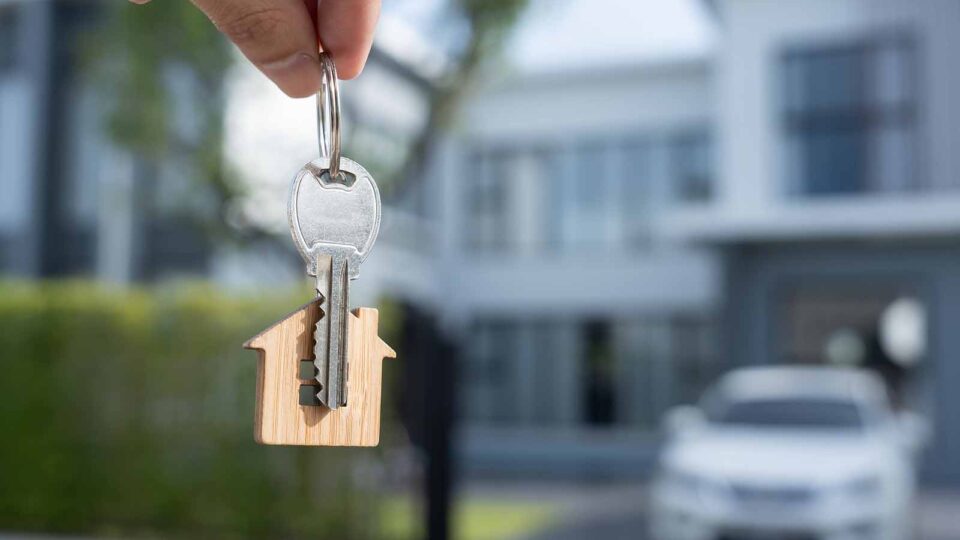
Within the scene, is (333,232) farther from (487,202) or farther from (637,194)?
(487,202)

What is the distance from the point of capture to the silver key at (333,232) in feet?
4.11

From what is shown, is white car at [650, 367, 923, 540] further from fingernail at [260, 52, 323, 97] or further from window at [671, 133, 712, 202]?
window at [671, 133, 712, 202]

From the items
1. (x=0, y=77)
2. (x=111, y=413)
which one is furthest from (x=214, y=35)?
(x=0, y=77)

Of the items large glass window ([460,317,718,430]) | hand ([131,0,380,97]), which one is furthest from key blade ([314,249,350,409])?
large glass window ([460,317,718,430])

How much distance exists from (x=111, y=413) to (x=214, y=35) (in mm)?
3678

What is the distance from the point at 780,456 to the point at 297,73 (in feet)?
26.7

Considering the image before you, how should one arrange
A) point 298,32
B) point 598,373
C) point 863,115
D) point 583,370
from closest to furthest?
point 298,32 → point 863,115 → point 598,373 → point 583,370

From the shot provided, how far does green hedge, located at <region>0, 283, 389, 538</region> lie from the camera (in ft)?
31.9

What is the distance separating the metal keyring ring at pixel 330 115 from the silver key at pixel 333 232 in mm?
16

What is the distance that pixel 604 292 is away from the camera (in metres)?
21.0

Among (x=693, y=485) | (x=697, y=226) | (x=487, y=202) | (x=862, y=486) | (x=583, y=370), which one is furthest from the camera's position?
(x=487, y=202)

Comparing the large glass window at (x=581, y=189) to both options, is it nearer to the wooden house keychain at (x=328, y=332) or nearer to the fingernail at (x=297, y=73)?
the fingernail at (x=297, y=73)

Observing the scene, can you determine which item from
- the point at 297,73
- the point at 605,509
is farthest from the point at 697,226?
the point at 297,73

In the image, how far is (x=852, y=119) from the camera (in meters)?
16.8
